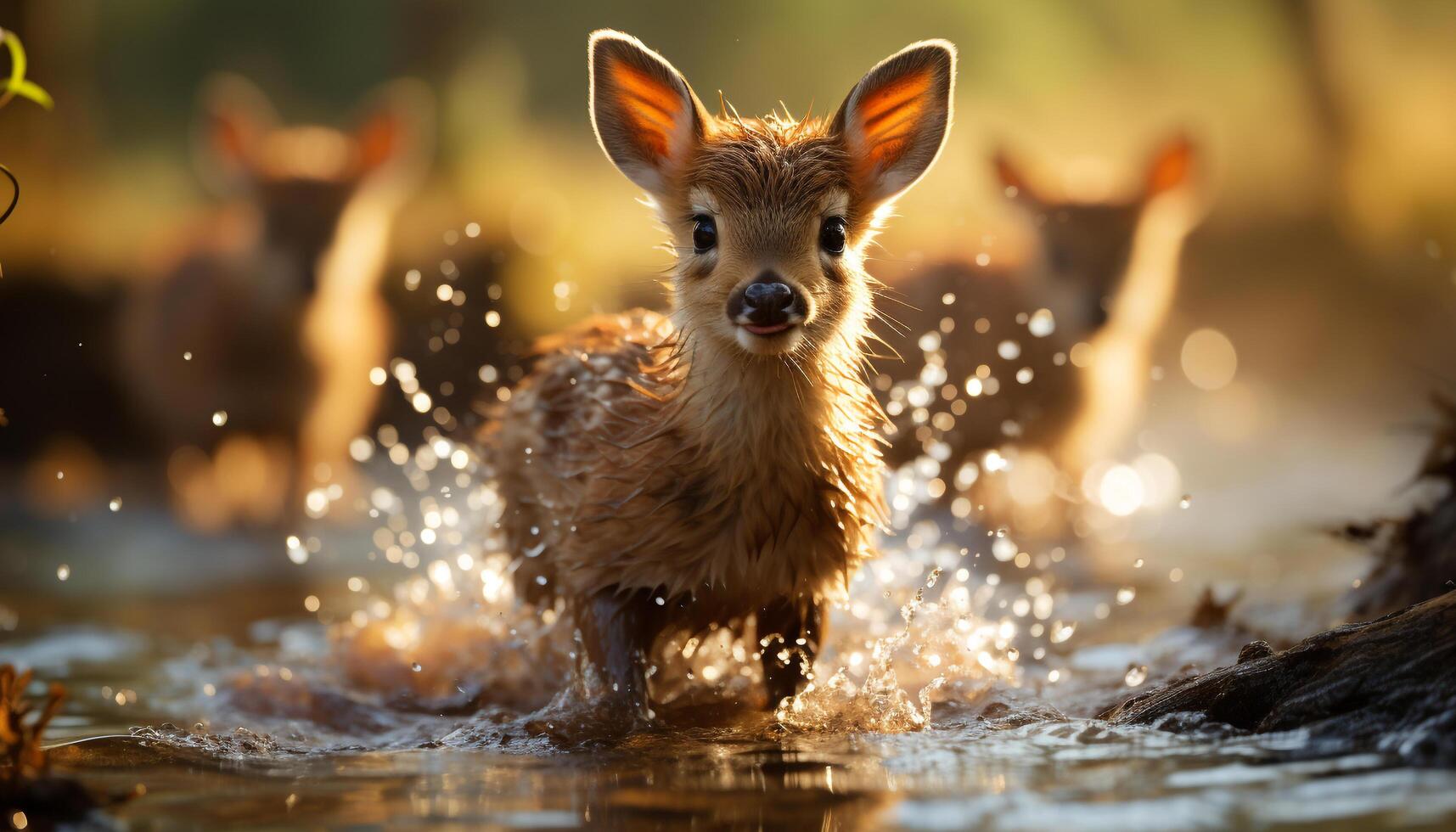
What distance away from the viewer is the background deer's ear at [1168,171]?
9.17 meters

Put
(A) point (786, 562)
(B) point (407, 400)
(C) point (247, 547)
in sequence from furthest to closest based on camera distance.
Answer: (B) point (407, 400) → (C) point (247, 547) → (A) point (786, 562)

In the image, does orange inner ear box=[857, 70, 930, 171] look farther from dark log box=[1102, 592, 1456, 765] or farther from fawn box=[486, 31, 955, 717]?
dark log box=[1102, 592, 1456, 765]

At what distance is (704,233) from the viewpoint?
411 cm

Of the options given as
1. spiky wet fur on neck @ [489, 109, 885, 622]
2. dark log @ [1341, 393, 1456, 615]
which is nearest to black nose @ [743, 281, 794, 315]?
spiky wet fur on neck @ [489, 109, 885, 622]

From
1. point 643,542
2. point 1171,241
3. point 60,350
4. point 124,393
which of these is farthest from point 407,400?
point 643,542

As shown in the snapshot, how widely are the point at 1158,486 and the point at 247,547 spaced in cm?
638

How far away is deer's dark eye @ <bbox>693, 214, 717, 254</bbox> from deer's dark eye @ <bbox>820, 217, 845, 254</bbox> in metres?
0.31

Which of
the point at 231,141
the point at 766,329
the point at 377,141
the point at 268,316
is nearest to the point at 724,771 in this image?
the point at 766,329

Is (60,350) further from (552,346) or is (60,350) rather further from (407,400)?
(552,346)

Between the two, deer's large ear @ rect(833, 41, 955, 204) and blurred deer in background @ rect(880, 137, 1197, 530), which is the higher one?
blurred deer in background @ rect(880, 137, 1197, 530)

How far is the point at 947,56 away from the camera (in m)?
4.27

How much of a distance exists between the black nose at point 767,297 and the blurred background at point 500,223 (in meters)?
5.12

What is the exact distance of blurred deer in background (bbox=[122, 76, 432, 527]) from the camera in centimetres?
953

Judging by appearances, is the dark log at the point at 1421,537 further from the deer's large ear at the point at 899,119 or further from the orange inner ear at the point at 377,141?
the orange inner ear at the point at 377,141
